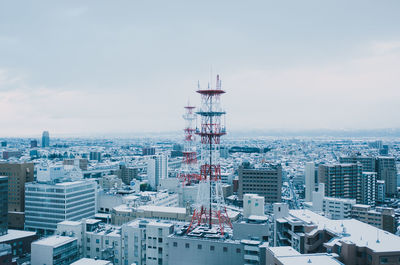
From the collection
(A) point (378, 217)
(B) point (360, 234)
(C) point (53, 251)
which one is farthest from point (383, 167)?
(C) point (53, 251)

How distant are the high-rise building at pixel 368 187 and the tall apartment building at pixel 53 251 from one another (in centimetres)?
1860

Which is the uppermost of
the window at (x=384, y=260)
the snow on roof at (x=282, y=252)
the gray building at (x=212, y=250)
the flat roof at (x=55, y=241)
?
the snow on roof at (x=282, y=252)

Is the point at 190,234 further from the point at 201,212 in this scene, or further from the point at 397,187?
the point at 397,187

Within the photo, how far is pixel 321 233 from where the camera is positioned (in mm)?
8906

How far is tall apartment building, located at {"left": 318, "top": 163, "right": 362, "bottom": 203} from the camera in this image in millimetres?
22391

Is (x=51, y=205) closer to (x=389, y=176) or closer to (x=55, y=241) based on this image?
(x=55, y=241)

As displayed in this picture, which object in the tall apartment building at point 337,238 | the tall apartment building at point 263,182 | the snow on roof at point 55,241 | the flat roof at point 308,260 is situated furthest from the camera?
the tall apartment building at point 263,182

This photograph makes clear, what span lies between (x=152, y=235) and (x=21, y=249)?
19.6 ft

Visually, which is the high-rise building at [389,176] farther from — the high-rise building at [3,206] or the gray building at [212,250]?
the high-rise building at [3,206]

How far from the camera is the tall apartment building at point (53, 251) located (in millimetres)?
10562

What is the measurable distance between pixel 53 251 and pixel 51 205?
6.74m

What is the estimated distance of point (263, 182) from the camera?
21547 millimetres

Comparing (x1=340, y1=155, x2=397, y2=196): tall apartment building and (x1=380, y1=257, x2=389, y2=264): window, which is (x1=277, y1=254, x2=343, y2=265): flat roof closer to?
(x1=380, y1=257, x2=389, y2=264): window

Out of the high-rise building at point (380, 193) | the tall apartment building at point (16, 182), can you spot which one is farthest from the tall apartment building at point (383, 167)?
the tall apartment building at point (16, 182)
